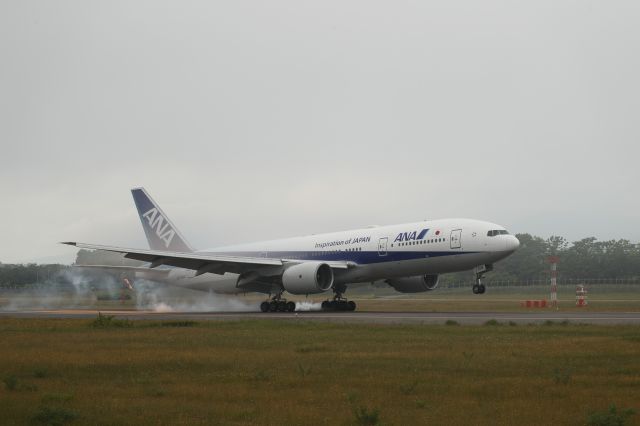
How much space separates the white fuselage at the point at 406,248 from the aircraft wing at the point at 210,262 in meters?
1.22

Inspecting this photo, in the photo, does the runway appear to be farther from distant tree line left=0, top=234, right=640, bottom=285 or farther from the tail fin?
distant tree line left=0, top=234, right=640, bottom=285

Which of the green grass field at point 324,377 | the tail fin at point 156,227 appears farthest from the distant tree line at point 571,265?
the green grass field at point 324,377

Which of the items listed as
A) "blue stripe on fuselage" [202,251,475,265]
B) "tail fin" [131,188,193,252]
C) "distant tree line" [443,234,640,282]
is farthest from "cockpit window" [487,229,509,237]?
"distant tree line" [443,234,640,282]

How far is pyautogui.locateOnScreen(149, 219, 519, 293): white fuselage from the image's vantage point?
42.7 metres

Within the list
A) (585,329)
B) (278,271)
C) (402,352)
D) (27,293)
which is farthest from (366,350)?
(27,293)

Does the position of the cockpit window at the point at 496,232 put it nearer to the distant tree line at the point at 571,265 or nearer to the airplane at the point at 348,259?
the airplane at the point at 348,259

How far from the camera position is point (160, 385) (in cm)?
1571

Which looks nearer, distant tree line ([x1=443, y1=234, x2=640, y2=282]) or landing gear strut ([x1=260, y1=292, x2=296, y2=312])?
landing gear strut ([x1=260, y1=292, x2=296, y2=312])

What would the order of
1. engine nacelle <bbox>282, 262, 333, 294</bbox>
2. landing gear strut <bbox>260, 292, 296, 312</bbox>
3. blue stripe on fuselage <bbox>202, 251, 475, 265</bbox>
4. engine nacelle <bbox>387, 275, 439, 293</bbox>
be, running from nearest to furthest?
blue stripe on fuselage <bbox>202, 251, 475, 265</bbox> < engine nacelle <bbox>282, 262, 333, 294</bbox> < landing gear strut <bbox>260, 292, 296, 312</bbox> < engine nacelle <bbox>387, 275, 439, 293</bbox>

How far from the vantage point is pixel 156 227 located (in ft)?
195

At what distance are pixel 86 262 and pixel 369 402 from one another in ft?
215

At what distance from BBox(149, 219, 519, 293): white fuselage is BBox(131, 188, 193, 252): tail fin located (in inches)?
330

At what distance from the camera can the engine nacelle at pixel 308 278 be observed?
44.6 meters

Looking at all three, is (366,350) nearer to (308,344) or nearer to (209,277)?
(308,344)
